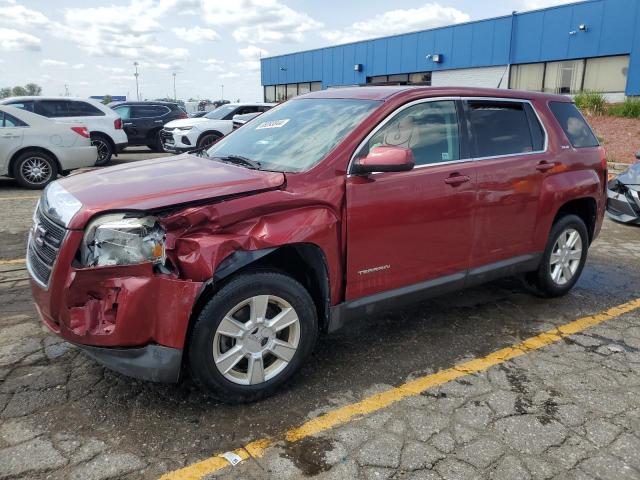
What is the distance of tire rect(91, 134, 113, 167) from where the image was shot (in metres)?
13.0

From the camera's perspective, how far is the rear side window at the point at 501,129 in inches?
157

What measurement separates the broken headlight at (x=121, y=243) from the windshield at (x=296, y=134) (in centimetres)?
96

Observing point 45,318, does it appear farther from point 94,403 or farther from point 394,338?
point 394,338

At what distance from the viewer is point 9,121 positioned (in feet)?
31.7

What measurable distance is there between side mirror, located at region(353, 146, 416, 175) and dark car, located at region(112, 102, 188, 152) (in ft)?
49.1

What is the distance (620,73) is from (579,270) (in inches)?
867

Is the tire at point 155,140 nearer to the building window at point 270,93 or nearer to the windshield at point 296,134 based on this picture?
the windshield at point 296,134

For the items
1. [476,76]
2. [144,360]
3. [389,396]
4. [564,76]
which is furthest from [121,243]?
[476,76]

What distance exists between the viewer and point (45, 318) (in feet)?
9.58

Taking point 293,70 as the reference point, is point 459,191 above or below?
below

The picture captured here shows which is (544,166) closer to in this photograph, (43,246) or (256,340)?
(256,340)

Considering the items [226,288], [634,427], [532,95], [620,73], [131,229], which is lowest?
[634,427]

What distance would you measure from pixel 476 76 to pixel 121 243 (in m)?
30.1

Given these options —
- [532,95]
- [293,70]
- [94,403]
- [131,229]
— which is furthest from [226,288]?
[293,70]
